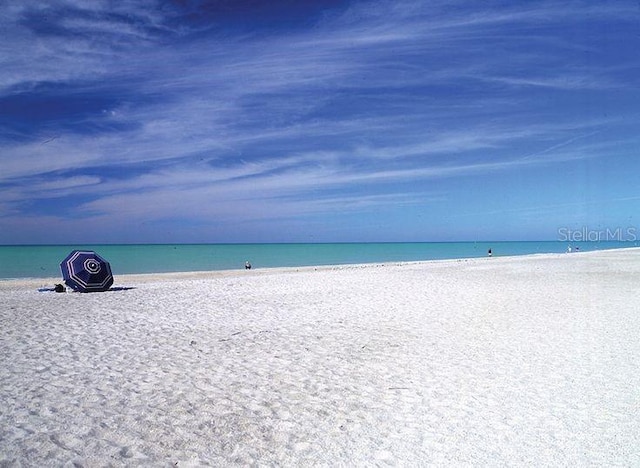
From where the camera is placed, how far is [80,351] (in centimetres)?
822

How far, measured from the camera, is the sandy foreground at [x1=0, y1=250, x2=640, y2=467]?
15.2 ft

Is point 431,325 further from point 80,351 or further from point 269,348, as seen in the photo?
point 80,351

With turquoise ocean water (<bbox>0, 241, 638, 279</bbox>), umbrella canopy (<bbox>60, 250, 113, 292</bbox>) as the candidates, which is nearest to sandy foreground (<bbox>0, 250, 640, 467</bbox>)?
umbrella canopy (<bbox>60, 250, 113, 292</bbox>)

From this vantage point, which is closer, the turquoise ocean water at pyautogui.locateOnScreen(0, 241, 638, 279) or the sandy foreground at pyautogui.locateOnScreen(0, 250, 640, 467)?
the sandy foreground at pyautogui.locateOnScreen(0, 250, 640, 467)

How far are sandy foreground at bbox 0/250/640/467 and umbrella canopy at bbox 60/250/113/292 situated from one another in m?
3.60

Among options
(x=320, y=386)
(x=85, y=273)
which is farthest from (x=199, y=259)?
(x=320, y=386)

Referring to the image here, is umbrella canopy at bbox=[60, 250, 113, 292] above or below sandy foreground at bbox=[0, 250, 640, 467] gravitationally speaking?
above

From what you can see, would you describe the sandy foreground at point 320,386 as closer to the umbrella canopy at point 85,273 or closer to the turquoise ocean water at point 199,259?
the umbrella canopy at point 85,273

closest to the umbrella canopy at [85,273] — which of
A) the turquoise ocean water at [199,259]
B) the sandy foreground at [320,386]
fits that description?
the sandy foreground at [320,386]

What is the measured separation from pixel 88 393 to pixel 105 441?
1577 mm

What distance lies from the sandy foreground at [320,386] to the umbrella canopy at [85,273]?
360 centimetres

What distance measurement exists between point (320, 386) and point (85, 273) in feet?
43.4

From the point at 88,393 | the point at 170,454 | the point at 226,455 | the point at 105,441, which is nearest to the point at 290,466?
the point at 226,455

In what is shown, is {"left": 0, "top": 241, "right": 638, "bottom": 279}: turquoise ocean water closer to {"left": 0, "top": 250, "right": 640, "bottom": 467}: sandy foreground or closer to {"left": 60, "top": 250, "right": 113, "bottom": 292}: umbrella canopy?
{"left": 60, "top": 250, "right": 113, "bottom": 292}: umbrella canopy
